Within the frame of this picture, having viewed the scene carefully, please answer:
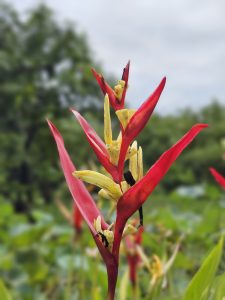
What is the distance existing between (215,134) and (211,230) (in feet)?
81.8

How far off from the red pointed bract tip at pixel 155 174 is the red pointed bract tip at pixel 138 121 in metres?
0.04

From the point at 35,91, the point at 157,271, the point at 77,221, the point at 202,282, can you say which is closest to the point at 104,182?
the point at 202,282

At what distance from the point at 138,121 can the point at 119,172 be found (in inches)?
2.1

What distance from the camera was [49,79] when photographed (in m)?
21.7

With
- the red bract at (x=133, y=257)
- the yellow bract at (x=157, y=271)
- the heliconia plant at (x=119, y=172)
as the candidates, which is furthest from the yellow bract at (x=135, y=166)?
the red bract at (x=133, y=257)

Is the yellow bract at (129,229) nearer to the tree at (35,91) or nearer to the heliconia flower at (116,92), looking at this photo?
the heliconia flower at (116,92)

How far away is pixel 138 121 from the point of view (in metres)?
0.59

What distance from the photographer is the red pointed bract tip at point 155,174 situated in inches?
22.3

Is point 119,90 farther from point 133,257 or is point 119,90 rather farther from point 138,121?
point 133,257

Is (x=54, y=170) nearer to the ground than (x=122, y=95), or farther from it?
nearer to the ground

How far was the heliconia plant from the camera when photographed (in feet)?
1.87

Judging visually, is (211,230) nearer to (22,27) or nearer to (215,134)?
(22,27)

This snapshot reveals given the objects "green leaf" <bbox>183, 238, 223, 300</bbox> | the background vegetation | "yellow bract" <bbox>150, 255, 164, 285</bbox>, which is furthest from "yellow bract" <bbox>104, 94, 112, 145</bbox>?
A: the background vegetation

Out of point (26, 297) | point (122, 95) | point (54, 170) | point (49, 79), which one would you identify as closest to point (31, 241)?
point (26, 297)
